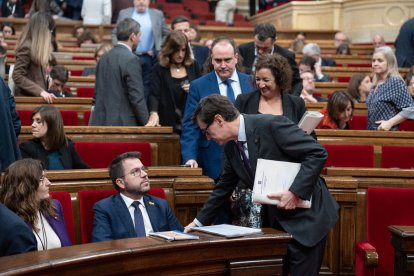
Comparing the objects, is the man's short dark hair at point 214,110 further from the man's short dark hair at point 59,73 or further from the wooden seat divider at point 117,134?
the man's short dark hair at point 59,73

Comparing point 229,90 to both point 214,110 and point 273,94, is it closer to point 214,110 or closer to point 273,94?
point 273,94

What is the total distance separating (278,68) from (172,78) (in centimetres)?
182

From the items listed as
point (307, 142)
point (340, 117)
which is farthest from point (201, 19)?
point (307, 142)

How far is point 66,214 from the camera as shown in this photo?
3.96m

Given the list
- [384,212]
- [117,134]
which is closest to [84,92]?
[117,134]

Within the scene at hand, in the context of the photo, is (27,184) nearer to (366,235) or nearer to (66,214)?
(66,214)

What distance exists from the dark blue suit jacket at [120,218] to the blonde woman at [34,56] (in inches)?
87.2

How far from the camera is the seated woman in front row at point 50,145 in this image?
477cm

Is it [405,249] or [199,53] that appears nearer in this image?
[405,249]

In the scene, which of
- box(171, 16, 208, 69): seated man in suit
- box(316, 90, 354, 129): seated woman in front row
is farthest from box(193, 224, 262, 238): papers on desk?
box(171, 16, 208, 69): seated man in suit

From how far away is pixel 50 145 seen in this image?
15.7 ft

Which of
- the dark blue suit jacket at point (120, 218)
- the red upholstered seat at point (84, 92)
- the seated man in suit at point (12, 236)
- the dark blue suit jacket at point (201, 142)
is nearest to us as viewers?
the seated man in suit at point (12, 236)

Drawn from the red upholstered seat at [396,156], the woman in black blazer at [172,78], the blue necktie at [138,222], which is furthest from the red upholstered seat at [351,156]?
the blue necktie at [138,222]

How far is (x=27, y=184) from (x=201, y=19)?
46.2ft
